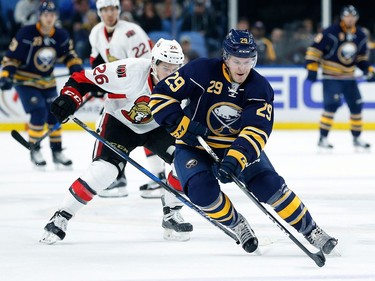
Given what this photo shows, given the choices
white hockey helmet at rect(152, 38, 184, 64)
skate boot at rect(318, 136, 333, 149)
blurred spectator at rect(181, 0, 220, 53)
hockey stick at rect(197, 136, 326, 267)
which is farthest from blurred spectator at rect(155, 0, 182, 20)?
hockey stick at rect(197, 136, 326, 267)

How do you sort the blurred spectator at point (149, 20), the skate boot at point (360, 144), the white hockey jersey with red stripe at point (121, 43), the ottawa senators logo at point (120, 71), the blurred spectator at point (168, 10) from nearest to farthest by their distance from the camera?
1. the ottawa senators logo at point (120, 71)
2. the white hockey jersey with red stripe at point (121, 43)
3. the skate boot at point (360, 144)
4. the blurred spectator at point (149, 20)
5. the blurred spectator at point (168, 10)

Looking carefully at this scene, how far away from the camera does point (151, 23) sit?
10227 mm

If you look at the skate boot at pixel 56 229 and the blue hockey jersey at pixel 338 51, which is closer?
→ the skate boot at pixel 56 229

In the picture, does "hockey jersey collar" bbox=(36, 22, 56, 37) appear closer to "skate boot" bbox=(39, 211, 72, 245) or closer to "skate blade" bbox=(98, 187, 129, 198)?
"skate blade" bbox=(98, 187, 129, 198)

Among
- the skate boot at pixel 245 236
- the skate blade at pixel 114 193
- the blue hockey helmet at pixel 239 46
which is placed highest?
the blue hockey helmet at pixel 239 46

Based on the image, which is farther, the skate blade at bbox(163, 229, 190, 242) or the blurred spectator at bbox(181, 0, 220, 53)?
the blurred spectator at bbox(181, 0, 220, 53)

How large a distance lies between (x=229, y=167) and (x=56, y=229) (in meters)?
0.94

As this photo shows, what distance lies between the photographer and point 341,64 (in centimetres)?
853

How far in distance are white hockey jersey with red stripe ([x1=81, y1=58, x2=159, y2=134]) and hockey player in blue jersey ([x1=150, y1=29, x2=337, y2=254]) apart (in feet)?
1.77

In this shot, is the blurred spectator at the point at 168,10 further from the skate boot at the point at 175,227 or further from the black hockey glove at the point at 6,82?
the skate boot at the point at 175,227

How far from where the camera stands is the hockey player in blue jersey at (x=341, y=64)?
27.7 ft

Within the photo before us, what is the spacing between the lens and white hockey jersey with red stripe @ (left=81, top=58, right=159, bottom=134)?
4504 millimetres

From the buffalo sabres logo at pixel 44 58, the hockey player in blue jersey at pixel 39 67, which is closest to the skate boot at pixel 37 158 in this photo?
the hockey player in blue jersey at pixel 39 67

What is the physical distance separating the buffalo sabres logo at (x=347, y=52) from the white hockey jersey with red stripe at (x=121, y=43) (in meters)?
2.66
